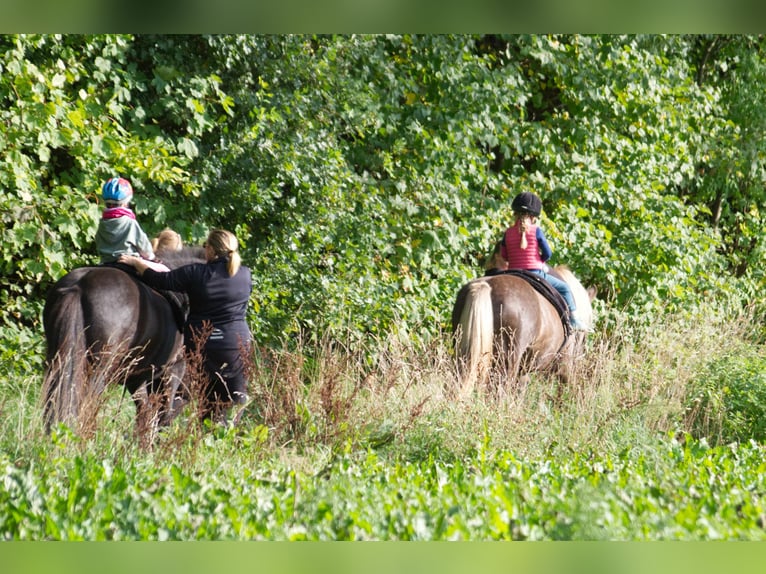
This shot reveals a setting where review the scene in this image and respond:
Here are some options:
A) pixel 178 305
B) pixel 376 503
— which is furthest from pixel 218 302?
pixel 376 503

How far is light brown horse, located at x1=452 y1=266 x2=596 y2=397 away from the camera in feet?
23.2

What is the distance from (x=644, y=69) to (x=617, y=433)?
25.4 ft

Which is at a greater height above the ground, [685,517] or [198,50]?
[198,50]

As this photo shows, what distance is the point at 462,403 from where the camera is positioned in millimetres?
6117

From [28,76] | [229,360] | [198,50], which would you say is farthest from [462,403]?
[198,50]

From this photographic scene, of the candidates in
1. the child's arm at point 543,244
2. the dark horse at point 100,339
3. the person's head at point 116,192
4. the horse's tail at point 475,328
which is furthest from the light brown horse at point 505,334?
the person's head at point 116,192

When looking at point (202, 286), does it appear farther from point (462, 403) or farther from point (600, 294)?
point (600, 294)

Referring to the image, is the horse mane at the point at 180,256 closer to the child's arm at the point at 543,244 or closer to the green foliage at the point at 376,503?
the green foliage at the point at 376,503

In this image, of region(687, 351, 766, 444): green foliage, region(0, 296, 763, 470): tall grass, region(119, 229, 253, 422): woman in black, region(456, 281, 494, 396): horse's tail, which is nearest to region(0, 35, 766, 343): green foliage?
region(456, 281, 494, 396): horse's tail

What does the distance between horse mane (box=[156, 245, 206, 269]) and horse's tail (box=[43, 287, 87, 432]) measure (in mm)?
1313

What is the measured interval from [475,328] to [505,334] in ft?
1.36

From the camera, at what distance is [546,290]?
807 centimetres

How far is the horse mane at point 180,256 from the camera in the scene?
6.87 meters

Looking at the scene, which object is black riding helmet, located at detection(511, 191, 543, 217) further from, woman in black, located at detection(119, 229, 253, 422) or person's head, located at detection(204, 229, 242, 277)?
person's head, located at detection(204, 229, 242, 277)
